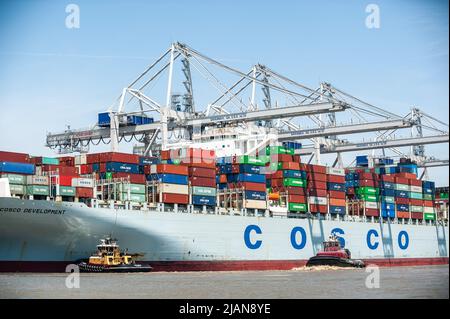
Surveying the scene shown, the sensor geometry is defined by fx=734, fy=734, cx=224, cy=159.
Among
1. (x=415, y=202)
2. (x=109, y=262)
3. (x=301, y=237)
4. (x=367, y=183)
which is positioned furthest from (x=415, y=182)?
(x=109, y=262)

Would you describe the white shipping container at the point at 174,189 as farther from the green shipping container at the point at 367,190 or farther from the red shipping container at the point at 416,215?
the red shipping container at the point at 416,215

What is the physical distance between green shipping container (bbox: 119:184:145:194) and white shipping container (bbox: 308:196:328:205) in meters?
18.3

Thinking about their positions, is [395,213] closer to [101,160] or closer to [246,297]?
[101,160]

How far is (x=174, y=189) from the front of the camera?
166ft

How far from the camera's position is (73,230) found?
151 ft

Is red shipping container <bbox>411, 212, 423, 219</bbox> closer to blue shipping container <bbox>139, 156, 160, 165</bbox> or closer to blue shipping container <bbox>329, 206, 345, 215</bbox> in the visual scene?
blue shipping container <bbox>329, 206, 345, 215</bbox>

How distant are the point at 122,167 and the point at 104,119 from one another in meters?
10.7

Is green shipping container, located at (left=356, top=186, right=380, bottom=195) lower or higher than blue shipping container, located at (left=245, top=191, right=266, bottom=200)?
higher

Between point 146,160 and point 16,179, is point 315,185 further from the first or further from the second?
point 16,179

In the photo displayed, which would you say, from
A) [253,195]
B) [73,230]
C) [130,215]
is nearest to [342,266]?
[253,195]

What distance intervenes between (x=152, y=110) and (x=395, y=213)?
2860 centimetres

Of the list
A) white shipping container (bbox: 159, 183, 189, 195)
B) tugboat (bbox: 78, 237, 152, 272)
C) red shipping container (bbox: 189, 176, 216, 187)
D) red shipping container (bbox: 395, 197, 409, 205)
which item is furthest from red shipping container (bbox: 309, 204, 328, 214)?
tugboat (bbox: 78, 237, 152, 272)

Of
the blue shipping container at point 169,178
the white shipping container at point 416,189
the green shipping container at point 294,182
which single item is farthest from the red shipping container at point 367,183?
the blue shipping container at point 169,178

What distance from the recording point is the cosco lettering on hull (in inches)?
2251
